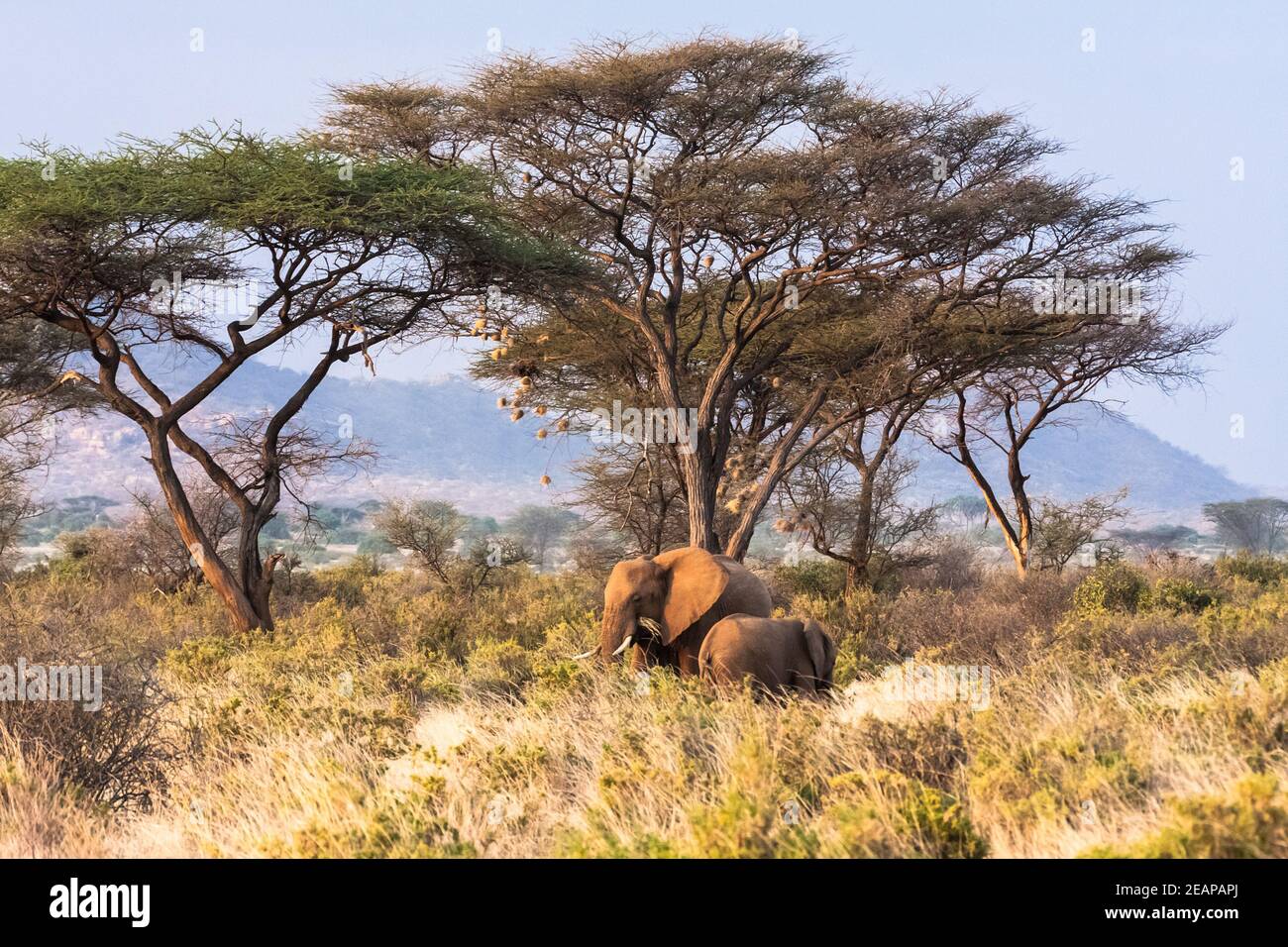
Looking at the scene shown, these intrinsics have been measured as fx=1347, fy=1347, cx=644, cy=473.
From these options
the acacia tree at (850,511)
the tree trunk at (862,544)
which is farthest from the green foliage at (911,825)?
the tree trunk at (862,544)

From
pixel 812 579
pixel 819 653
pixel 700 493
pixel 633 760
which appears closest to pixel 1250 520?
pixel 812 579

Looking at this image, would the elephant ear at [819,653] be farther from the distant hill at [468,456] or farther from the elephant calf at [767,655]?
the distant hill at [468,456]

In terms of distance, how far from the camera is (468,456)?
112 m

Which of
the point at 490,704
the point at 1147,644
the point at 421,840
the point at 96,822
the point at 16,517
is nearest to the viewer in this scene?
the point at 421,840

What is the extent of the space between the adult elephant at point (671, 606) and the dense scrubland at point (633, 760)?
330 mm

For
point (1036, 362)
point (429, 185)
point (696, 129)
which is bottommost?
point (1036, 362)

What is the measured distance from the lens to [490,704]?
33.7 feet

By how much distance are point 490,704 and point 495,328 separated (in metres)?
9.01

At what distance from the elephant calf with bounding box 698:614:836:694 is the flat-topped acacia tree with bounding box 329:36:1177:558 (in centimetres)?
915

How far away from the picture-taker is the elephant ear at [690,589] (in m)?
9.98

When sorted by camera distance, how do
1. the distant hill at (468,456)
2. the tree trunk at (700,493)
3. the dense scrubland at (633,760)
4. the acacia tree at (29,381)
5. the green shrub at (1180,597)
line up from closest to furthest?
the dense scrubland at (633,760) → the green shrub at (1180,597) → the tree trunk at (700,493) → the acacia tree at (29,381) → the distant hill at (468,456)

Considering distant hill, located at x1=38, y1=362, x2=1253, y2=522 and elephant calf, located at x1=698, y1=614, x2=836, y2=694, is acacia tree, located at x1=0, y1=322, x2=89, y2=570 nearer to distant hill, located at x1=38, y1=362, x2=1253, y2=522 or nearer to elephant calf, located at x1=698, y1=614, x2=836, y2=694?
elephant calf, located at x1=698, y1=614, x2=836, y2=694
